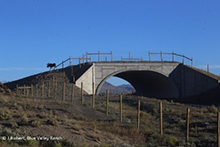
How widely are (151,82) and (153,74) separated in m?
5.16

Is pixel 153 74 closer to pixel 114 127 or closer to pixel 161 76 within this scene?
pixel 161 76

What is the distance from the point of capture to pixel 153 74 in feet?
178

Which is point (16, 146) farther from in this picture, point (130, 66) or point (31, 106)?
point (130, 66)

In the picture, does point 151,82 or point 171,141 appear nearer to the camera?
point 171,141

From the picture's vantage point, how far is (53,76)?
51.7 m

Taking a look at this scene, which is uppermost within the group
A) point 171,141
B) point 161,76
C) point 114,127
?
point 161,76

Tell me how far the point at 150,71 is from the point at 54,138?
4031cm

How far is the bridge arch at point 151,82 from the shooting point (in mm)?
52906

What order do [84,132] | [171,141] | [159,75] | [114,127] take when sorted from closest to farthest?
1. [84,132]
2. [171,141]
3. [114,127]
4. [159,75]

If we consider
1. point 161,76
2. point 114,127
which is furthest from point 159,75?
point 114,127

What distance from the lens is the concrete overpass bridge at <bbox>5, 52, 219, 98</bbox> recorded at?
50031 mm

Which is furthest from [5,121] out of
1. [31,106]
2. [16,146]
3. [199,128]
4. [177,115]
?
[177,115]

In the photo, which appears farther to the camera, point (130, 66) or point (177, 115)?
point (130, 66)

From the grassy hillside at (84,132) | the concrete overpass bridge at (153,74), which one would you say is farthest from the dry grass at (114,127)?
the concrete overpass bridge at (153,74)
